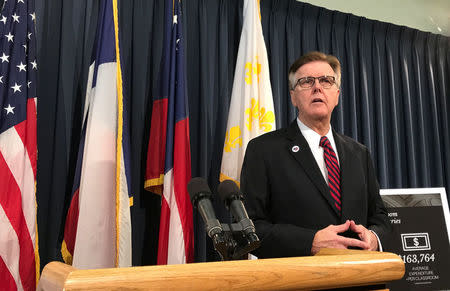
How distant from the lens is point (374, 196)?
1988mm

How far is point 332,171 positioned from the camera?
6.05 ft

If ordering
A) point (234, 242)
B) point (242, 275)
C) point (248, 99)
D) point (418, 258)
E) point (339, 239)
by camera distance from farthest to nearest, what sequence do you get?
1. point (248, 99)
2. point (418, 258)
3. point (339, 239)
4. point (234, 242)
5. point (242, 275)

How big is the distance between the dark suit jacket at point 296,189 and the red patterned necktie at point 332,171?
0.07ft

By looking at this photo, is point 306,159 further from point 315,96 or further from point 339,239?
point 339,239

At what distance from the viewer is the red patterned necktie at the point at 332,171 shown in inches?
70.6

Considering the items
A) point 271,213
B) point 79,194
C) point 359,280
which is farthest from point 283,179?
point 79,194

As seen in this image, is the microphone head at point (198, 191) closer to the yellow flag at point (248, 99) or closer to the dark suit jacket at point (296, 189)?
the dark suit jacket at point (296, 189)

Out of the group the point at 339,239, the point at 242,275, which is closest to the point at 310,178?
the point at 339,239

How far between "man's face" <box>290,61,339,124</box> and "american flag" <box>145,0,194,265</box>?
2.99 ft

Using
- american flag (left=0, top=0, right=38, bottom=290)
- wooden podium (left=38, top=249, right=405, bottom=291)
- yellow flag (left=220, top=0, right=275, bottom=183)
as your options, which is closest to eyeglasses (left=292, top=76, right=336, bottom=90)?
yellow flag (left=220, top=0, right=275, bottom=183)

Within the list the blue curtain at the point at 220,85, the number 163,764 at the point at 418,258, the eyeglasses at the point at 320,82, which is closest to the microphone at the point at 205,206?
the eyeglasses at the point at 320,82

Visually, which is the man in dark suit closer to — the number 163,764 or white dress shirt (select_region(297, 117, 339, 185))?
white dress shirt (select_region(297, 117, 339, 185))

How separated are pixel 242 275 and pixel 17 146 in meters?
1.81

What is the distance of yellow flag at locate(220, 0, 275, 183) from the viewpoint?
2873 millimetres
